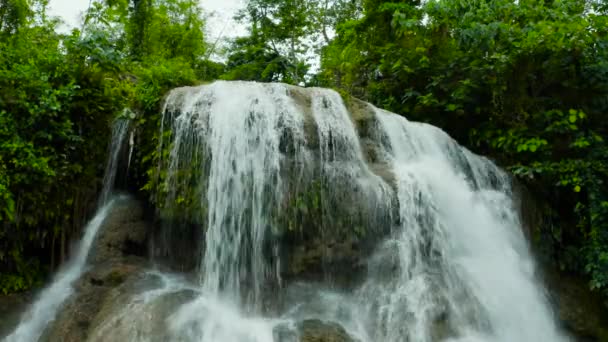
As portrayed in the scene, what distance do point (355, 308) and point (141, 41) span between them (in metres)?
11.3

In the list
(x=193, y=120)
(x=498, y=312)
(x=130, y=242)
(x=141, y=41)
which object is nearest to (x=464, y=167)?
(x=498, y=312)

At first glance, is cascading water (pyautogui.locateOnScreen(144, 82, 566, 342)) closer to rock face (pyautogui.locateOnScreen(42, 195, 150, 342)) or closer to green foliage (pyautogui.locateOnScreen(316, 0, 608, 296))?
rock face (pyautogui.locateOnScreen(42, 195, 150, 342))

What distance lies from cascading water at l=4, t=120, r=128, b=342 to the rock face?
14 cm

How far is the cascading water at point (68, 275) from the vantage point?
484cm

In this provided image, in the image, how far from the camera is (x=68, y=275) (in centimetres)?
553

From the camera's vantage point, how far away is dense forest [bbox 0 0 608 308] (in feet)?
18.6

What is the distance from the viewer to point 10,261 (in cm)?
556

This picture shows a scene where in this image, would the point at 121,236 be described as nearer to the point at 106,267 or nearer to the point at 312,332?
the point at 106,267

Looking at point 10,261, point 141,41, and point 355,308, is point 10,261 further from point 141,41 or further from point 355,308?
point 141,41

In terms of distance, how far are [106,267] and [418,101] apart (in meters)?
6.31

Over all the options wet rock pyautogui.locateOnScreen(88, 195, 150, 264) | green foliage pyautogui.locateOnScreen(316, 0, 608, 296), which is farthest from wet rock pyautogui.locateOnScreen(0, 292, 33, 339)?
green foliage pyautogui.locateOnScreen(316, 0, 608, 296)

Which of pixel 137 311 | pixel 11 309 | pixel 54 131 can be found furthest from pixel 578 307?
pixel 54 131

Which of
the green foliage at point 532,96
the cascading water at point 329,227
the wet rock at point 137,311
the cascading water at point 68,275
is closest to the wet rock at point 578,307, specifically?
the green foliage at point 532,96

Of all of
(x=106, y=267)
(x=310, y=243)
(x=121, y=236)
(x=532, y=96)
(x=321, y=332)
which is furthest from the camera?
(x=532, y=96)
